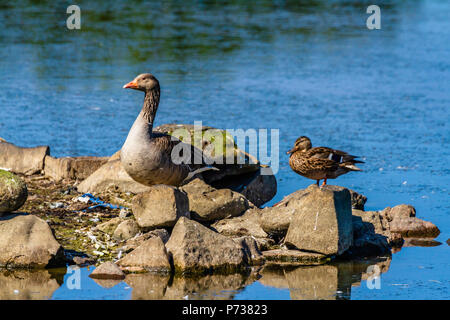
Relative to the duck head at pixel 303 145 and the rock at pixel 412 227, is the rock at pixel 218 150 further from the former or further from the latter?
the rock at pixel 412 227

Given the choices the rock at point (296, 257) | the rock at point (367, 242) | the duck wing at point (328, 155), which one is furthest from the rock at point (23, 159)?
the rock at point (367, 242)

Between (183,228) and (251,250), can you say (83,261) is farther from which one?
(251,250)

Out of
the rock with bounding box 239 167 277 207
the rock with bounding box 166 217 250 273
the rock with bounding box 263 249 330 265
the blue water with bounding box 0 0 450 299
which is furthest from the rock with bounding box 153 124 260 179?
A: the rock with bounding box 166 217 250 273

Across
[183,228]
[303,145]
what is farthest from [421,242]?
[183,228]

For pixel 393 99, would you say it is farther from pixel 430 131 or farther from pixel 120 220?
pixel 120 220

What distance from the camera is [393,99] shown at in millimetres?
18406

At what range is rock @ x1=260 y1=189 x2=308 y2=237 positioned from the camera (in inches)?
366

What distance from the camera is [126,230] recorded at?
9.30 meters

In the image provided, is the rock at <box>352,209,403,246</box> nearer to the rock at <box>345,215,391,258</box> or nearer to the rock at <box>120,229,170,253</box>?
the rock at <box>345,215,391,258</box>

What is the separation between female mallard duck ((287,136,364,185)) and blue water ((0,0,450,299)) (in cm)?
130

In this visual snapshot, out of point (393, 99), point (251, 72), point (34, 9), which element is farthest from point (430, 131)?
point (34, 9)

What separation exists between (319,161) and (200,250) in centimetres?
259
